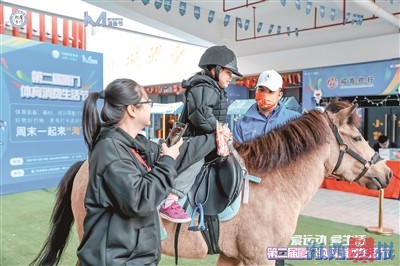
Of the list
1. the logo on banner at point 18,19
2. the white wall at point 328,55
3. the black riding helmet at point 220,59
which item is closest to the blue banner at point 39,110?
the logo on banner at point 18,19

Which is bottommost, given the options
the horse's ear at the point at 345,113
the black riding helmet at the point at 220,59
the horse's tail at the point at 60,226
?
the horse's tail at the point at 60,226

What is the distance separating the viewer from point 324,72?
774cm

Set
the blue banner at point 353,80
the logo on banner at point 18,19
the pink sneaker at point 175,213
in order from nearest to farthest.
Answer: the pink sneaker at point 175,213 → the logo on banner at point 18,19 → the blue banner at point 353,80

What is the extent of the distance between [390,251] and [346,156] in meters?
1.83

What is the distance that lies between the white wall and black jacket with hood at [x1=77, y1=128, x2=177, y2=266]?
23.6ft

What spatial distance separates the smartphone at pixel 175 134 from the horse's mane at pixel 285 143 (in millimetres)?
417

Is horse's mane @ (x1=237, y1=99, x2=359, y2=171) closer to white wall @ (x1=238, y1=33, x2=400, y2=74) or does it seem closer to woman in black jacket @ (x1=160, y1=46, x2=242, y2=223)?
woman in black jacket @ (x1=160, y1=46, x2=242, y2=223)

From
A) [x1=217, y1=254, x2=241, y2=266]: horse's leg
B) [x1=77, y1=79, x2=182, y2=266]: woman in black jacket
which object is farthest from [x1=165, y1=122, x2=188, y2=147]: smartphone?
[x1=217, y1=254, x2=241, y2=266]: horse's leg

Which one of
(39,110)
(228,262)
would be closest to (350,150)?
(228,262)

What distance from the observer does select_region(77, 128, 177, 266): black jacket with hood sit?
3.38 ft

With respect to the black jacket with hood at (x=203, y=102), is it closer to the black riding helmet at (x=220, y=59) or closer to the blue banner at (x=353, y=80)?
the black riding helmet at (x=220, y=59)

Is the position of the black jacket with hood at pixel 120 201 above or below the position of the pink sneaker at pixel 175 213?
above

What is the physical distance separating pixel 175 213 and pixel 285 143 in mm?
774

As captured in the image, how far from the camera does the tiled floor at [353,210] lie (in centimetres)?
453
